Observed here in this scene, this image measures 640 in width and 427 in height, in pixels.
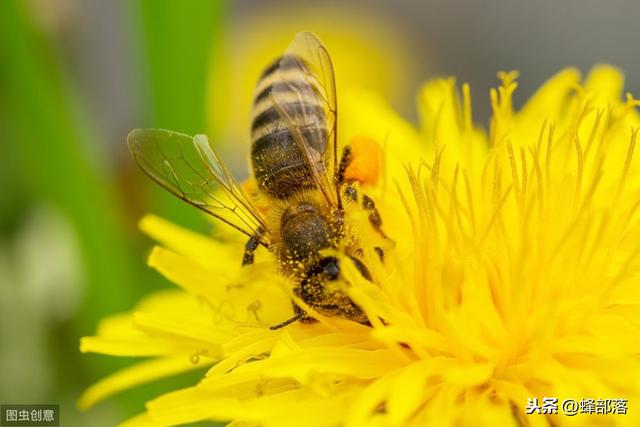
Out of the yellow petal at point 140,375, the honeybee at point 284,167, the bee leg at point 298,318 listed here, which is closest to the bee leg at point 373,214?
the honeybee at point 284,167

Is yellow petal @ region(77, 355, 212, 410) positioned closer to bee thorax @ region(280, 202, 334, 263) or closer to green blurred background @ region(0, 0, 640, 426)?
bee thorax @ region(280, 202, 334, 263)

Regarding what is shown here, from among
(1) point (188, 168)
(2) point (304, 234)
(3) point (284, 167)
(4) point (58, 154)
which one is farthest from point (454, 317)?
(4) point (58, 154)

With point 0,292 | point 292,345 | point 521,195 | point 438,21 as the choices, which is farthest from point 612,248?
point 438,21

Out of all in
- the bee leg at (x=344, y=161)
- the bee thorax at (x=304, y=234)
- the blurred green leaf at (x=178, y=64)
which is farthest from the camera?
the blurred green leaf at (x=178, y=64)

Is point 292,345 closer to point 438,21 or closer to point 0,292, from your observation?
point 0,292

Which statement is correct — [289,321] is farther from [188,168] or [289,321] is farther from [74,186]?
[74,186]

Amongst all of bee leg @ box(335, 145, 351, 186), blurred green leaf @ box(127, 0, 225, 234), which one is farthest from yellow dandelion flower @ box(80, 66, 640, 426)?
blurred green leaf @ box(127, 0, 225, 234)

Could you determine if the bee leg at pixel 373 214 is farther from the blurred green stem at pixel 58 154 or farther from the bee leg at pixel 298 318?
the blurred green stem at pixel 58 154
